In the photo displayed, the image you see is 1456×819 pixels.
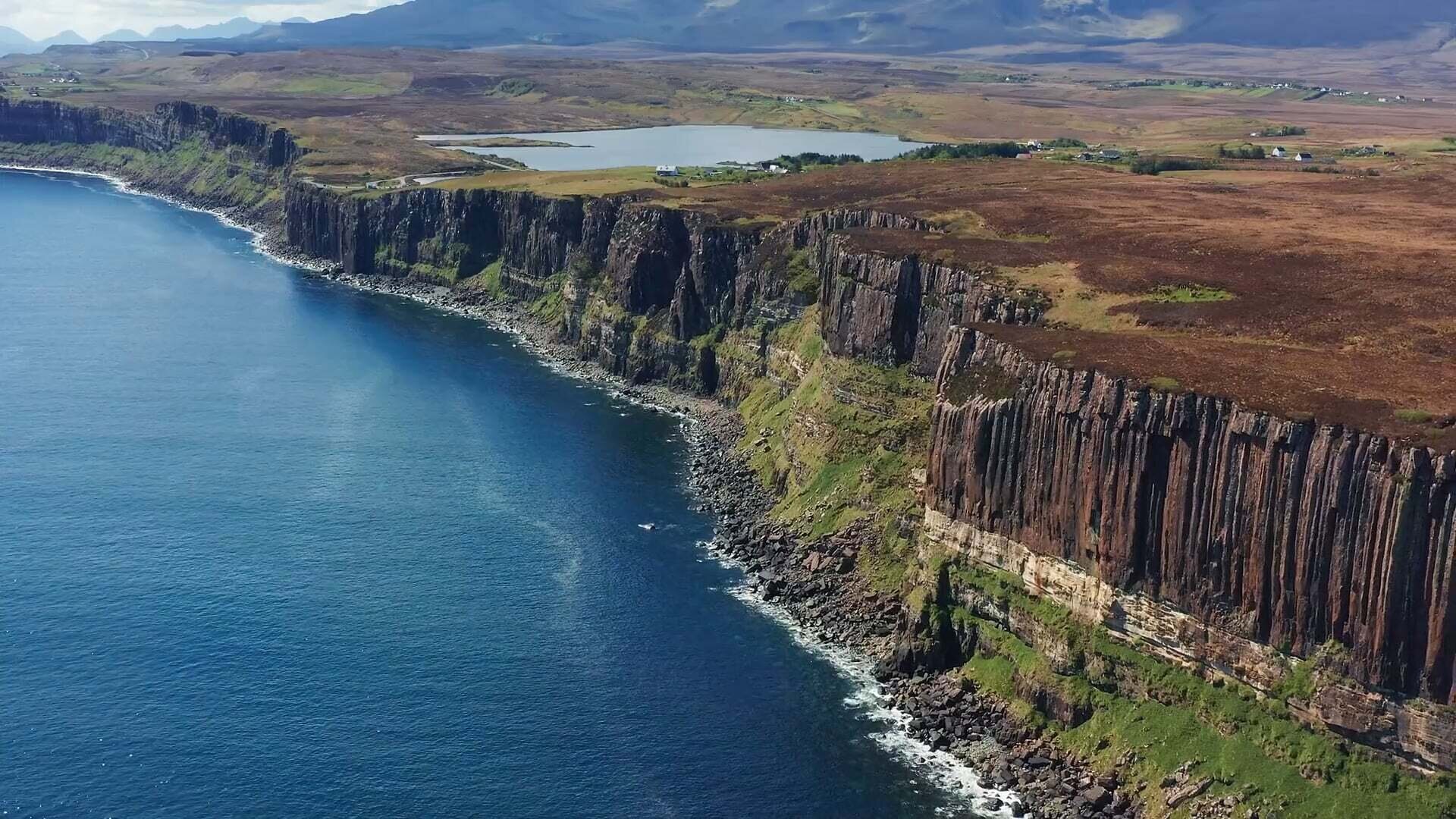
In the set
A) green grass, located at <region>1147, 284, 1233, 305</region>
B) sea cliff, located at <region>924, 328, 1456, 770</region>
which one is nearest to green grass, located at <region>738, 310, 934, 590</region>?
sea cliff, located at <region>924, 328, 1456, 770</region>

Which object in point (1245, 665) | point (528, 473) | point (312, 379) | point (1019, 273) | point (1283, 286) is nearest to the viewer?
point (1245, 665)

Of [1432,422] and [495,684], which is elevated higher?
[1432,422]

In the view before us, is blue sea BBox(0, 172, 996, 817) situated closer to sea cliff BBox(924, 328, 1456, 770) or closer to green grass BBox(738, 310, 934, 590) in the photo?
green grass BBox(738, 310, 934, 590)

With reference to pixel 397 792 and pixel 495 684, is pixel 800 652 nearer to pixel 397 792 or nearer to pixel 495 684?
pixel 495 684

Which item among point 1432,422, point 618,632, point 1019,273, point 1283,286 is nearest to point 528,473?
point 618,632

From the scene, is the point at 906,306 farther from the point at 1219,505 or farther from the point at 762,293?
the point at 1219,505

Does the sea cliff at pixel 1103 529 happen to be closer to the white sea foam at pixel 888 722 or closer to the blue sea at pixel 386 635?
the white sea foam at pixel 888 722

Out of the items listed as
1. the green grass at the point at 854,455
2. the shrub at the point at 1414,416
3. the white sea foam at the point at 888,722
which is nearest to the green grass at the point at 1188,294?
the green grass at the point at 854,455
